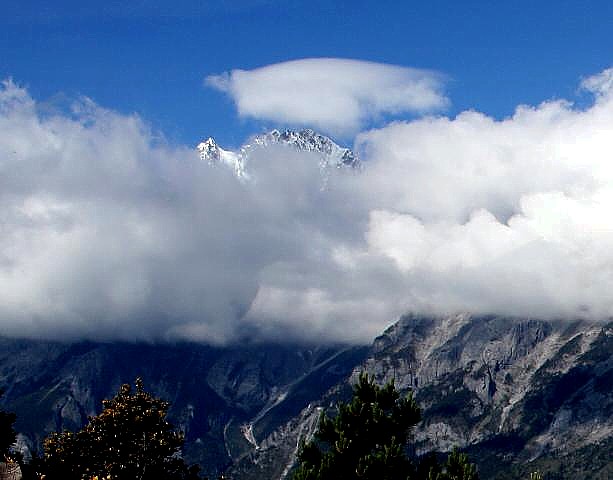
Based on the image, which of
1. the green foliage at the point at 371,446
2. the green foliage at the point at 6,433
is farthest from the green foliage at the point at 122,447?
the green foliage at the point at 371,446

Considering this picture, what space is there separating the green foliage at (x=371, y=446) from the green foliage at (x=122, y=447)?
1398 cm

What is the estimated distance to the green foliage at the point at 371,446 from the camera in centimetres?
6900

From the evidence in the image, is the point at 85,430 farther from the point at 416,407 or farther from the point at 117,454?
the point at 416,407

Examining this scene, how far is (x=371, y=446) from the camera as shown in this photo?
74.3 meters

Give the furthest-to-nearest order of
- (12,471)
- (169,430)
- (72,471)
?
(169,430)
(72,471)
(12,471)

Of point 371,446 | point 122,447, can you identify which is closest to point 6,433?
point 122,447

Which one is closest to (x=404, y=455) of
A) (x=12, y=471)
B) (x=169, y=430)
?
(x=169, y=430)

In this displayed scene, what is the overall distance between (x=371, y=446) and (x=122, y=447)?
84.9ft

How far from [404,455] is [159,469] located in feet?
77.8

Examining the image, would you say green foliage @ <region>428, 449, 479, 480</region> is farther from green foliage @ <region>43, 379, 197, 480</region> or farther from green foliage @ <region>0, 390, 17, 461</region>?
green foliage @ <region>0, 390, 17, 461</region>

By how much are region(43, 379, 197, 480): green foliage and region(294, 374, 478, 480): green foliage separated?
13985 mm

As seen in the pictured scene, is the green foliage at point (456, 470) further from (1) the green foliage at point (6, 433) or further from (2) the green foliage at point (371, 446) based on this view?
(1) the green foliage at point (6, 433)

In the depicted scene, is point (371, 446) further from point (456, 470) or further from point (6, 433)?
point (6, 433)

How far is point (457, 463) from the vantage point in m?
72.0
